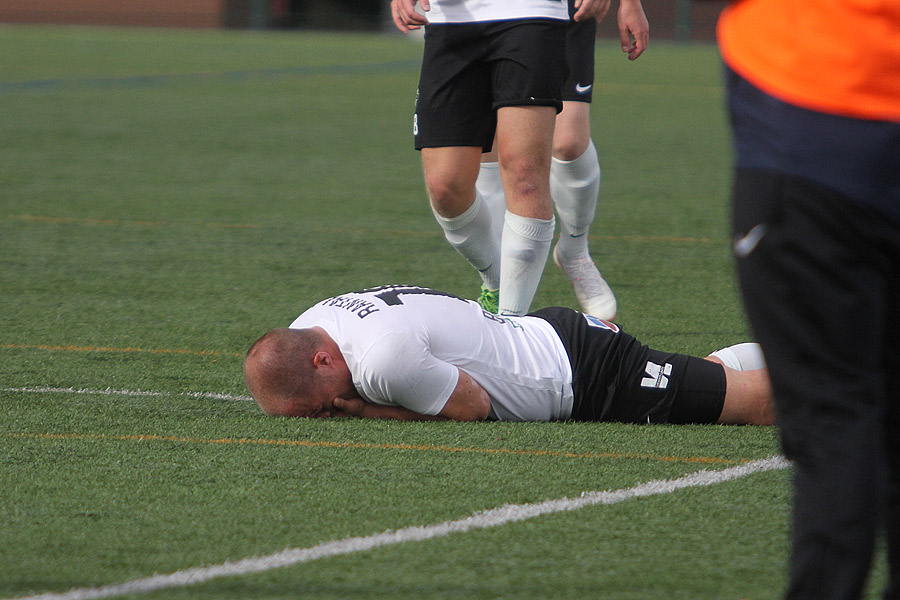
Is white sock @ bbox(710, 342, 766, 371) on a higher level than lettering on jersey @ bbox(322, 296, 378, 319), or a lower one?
lower

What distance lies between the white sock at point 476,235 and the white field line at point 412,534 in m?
1.80

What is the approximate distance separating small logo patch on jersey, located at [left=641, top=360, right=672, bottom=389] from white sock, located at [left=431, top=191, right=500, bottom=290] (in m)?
1.32

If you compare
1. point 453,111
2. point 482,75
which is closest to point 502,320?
point 453,111

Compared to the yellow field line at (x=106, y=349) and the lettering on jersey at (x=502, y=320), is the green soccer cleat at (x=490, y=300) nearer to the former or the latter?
the yellow field line at (x=106, y=349)

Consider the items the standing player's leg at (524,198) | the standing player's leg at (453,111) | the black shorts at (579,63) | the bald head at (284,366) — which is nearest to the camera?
the bald head at (284,366)

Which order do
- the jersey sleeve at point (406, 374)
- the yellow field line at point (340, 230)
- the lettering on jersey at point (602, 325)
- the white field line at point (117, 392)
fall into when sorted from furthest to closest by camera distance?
1. the yellow field line at point (340, 230)
2. the white field line at point (117, 392)
3. the lettering on jersey at point (602, 325)
4. the jersey sleeve at point (406, 374)

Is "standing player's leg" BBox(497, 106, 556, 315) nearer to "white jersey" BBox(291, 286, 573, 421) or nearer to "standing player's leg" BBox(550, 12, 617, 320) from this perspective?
"white jersey" BBox(291, 286, 573, 421)

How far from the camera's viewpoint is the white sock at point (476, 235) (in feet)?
15.6

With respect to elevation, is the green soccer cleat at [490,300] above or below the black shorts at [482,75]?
below

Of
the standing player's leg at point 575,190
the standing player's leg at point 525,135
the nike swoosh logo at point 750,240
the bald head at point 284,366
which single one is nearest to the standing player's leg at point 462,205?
the standing player's leg at point 525,135

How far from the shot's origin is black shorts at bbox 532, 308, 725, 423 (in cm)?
357

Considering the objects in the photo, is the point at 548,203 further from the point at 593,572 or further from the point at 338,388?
the point at 593,572

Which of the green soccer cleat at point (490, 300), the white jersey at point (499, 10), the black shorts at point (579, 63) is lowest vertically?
the green soccer cleat at point (490, 300)

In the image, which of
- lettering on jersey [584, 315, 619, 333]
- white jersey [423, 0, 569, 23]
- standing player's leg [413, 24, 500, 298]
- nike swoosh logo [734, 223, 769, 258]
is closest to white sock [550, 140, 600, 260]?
standing player's leg [413, 24, 500, 298]
